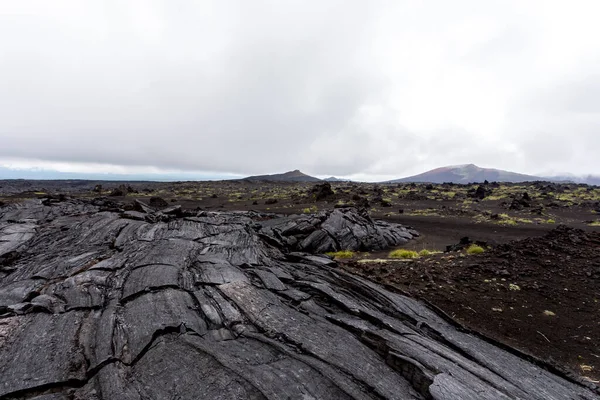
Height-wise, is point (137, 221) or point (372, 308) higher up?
point (137, 221)

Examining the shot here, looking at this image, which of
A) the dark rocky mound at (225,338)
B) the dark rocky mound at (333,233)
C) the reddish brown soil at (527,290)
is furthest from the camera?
the dark rocky mound at (333,233)

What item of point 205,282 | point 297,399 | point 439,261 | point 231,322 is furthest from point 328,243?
point 297,399

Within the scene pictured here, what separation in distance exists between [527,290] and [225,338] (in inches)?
555

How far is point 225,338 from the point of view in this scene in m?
8.29

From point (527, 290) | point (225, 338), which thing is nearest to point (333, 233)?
point (527, 290)

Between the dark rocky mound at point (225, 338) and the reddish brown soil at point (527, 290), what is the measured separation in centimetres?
210

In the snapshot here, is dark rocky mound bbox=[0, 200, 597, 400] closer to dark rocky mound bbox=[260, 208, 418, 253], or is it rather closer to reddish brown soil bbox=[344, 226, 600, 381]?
reddish brown soil bbox=[344, 226, 600, 381]

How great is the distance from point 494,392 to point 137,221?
2097 cm

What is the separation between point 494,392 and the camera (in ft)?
22.8

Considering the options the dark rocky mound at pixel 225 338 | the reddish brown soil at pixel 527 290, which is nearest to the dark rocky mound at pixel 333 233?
the reddish brown soil at pixel 527 290

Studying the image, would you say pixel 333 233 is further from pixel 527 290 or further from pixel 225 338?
pixel 225 338

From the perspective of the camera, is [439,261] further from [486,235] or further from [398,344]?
[486,235]

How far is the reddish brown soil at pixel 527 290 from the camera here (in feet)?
33.7

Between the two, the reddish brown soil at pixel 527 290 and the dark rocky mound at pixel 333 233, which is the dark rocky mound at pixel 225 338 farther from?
the dark rocky mound at pixel 333 233
